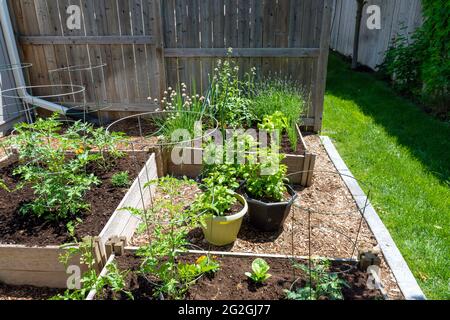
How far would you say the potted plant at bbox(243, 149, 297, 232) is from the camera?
2760 millimetres

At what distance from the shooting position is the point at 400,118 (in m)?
5.26

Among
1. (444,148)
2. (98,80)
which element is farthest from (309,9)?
(98,80)

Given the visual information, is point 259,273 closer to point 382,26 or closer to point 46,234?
point 46,234

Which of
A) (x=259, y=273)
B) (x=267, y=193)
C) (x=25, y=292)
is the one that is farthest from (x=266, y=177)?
(x=25, y=292)

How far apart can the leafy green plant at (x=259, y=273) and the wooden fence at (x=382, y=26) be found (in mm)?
6349

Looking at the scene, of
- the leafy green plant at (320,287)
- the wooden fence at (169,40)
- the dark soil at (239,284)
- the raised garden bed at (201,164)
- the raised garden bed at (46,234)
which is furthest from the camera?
the wooden fence at (169,40)

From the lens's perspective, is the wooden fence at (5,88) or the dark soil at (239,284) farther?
the wooden fence at (5,88)

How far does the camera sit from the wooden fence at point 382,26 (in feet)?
22.6

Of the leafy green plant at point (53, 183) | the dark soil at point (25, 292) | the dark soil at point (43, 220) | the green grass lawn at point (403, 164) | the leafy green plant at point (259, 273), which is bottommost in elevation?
the dark soil at point (25, 292)

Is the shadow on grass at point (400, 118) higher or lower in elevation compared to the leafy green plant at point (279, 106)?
lower

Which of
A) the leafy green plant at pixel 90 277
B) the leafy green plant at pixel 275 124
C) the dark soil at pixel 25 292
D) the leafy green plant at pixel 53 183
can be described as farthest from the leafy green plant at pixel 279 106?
the dark soil at pixel 25 292

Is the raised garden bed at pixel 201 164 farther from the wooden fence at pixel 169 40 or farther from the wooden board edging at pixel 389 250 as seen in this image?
the wooden fence at pixel 169 40

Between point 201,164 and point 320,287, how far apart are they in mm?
2023
